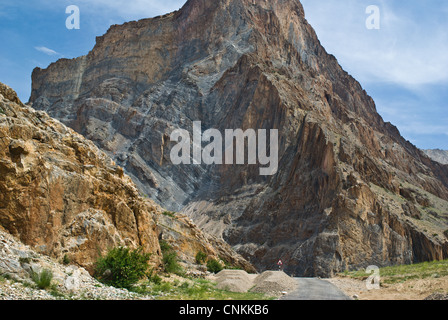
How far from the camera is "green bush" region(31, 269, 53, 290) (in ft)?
47.8

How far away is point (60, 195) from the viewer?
65.7ft

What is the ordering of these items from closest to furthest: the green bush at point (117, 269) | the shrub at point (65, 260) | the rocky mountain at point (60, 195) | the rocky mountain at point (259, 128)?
the rocky mountain at point (60, 195) < the shrub at point (65, 260) < the green bush at point (117, 269) < the rocky mountain at point (259, 128)

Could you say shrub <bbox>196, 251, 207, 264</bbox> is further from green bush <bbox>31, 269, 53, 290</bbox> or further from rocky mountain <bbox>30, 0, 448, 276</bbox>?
green bush <bbox>31, 269, 53, 290</bbox>

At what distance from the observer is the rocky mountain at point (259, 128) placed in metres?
62.5

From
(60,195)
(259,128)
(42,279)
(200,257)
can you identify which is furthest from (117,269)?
(259,128)

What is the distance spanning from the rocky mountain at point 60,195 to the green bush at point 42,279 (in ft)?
2.77

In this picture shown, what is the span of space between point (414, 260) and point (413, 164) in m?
70.5

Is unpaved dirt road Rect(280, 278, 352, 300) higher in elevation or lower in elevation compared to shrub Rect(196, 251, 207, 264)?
lower

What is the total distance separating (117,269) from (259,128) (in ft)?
229

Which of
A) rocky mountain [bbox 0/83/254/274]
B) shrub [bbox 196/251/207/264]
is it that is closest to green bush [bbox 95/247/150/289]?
rocky mountain [bbox 0/83/254/274]

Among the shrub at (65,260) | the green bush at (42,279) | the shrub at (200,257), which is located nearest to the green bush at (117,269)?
the shrub at (65,260)

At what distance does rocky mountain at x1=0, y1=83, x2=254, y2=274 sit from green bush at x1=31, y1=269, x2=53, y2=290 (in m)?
0.84

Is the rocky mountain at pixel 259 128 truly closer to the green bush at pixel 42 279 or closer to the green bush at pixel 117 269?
the green bush at pixel 117 269

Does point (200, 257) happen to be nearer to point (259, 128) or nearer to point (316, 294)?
point (316, 294)
